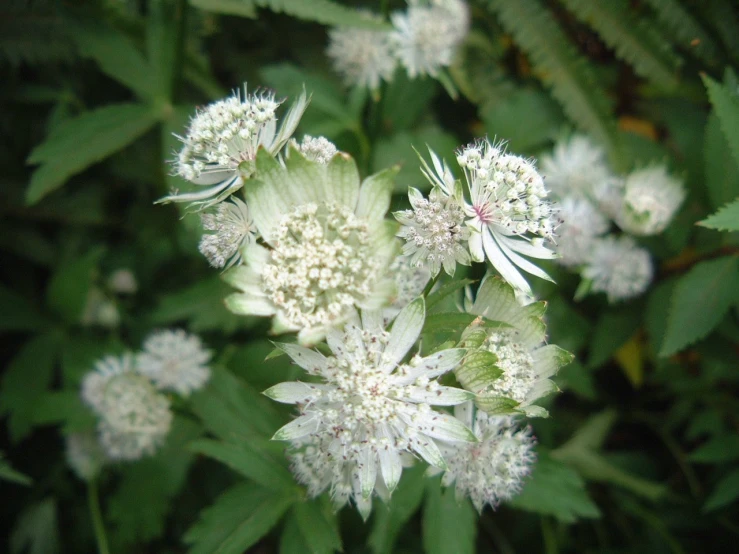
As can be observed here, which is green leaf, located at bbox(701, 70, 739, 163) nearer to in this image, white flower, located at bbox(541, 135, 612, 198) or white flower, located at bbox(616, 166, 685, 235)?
white flower, located at bbox(616, 166, 685, 235)

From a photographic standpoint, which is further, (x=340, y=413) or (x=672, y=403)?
(x=672, y=403)

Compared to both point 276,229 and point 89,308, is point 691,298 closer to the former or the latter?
point 276,229

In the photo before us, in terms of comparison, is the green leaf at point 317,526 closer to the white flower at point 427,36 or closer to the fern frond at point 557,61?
the white flower at point 427,36

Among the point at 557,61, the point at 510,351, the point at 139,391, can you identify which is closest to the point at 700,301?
the point at 510,351

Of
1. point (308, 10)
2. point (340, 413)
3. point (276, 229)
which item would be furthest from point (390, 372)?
point (308, 10)

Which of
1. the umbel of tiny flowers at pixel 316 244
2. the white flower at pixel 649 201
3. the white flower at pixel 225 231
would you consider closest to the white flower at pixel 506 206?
the umbel of tiny flowers at pixel 316 244

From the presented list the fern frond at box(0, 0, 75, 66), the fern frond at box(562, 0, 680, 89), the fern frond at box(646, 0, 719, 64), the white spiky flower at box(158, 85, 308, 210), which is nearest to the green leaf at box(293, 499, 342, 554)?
the white spiky flower at box(158, 85, 308, 210)

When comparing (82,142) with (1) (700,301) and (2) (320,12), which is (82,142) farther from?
(1) (700,301)
